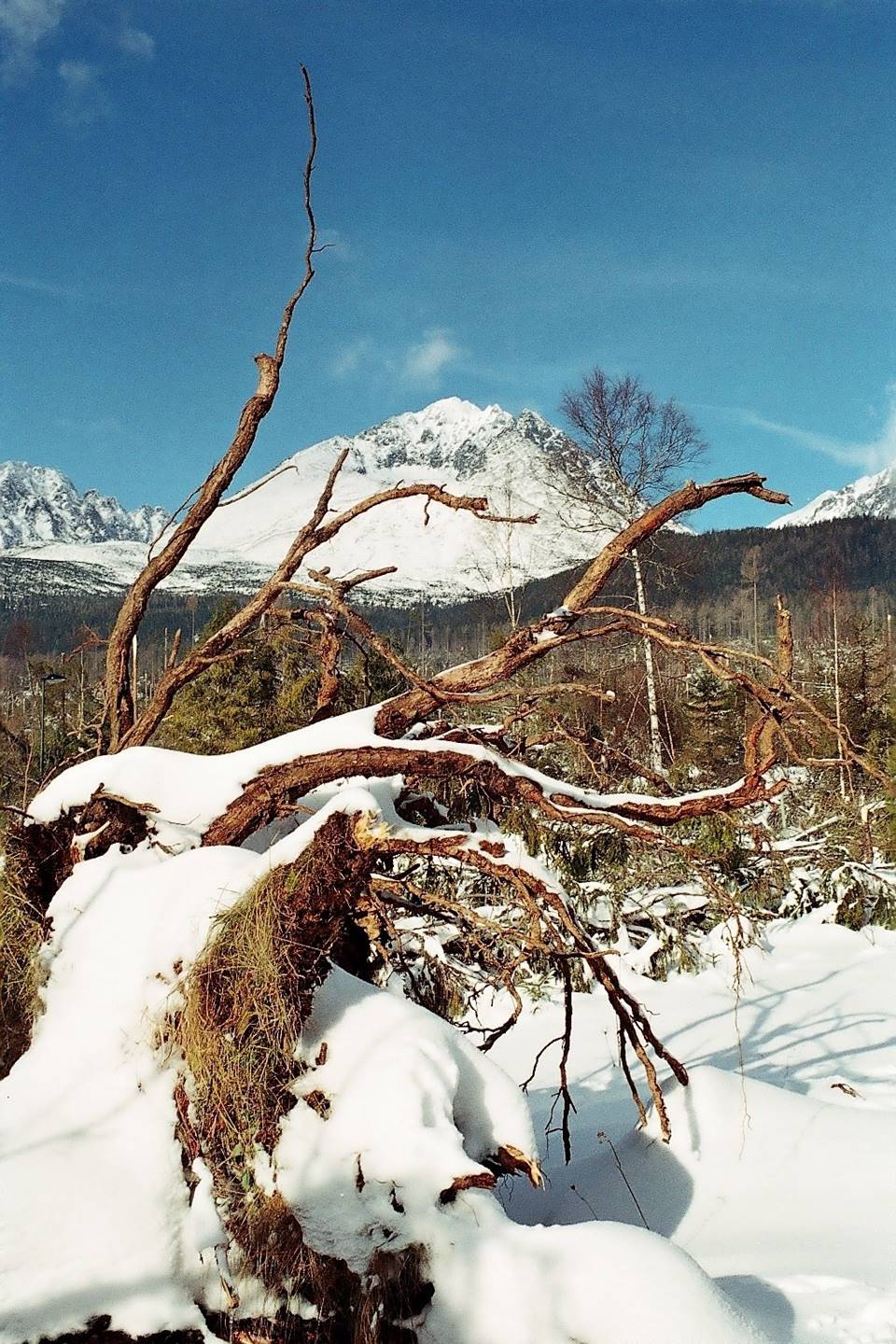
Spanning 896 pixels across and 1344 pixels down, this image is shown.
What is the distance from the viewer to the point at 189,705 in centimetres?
1836

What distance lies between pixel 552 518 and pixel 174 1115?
1154cm

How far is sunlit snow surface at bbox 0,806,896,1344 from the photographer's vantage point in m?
2.62

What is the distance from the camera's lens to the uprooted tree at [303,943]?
2.88 metres

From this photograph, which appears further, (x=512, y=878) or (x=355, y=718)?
(x=355, y=718)

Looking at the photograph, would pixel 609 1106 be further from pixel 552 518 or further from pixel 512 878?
pixel 552 518

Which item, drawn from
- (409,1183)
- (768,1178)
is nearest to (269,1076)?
(409,1183)

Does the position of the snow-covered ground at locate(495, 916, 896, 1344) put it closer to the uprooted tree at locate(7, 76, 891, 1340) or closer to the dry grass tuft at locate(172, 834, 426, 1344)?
the uprooted tree at locate(7, 76, 891, 1340)

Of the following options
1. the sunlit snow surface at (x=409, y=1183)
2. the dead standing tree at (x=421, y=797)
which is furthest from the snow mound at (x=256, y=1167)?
the dead standing tree at (x=421, y=797)

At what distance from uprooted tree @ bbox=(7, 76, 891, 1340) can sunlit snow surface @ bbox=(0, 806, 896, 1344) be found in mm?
14

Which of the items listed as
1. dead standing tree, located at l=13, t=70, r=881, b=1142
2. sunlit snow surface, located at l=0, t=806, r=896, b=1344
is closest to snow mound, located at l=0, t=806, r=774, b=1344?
sunlit snow surface, located at l=0, t=806, r=896, b=1344

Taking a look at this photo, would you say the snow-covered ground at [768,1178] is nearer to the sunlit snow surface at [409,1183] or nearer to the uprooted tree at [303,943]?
the sunlit snow surface at [409,1183]

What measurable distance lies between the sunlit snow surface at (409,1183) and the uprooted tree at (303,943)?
0.01 metres

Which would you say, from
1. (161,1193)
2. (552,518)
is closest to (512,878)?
(161,1193)

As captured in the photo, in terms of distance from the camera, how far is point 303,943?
3252 mm
